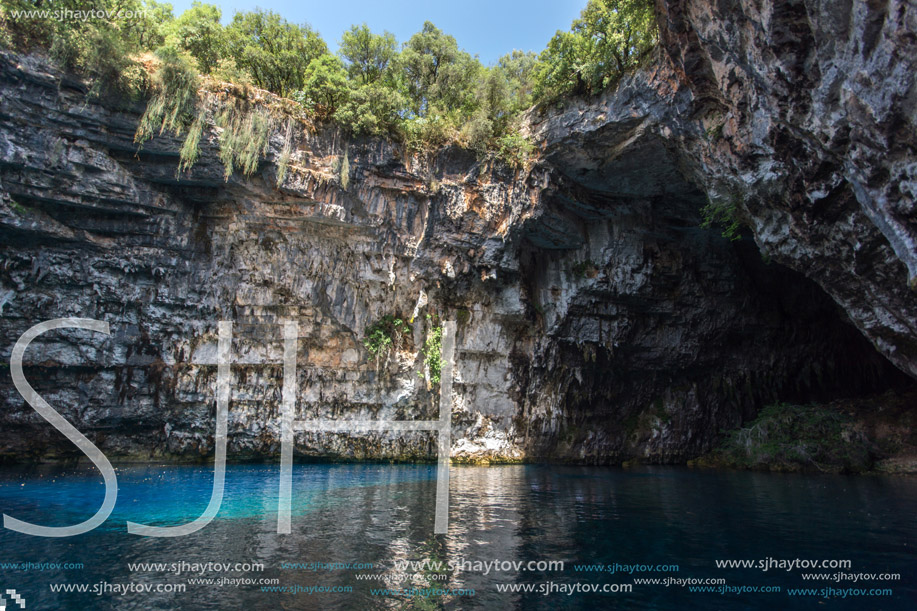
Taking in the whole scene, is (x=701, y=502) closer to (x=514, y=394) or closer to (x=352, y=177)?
(x=514, y=394)

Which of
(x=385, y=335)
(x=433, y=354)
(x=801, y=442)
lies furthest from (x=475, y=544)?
(x=801, y=442)

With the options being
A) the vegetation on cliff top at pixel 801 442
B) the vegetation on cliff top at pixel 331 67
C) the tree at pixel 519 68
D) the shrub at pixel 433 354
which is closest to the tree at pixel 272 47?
the vegetation on cliff top at pixel 331 67

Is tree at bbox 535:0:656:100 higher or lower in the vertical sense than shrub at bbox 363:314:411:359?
higher

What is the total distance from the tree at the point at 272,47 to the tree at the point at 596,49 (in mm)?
9331

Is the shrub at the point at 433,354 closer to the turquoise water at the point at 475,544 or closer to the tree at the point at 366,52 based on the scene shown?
the turquoise water at the point at 475,544

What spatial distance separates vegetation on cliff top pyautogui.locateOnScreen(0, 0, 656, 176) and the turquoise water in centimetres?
1209

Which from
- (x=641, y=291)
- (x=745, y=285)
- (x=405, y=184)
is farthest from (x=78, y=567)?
(x=745, y=285)

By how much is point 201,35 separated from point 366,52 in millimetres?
6120

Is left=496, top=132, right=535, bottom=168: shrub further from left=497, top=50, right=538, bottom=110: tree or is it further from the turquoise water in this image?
the turquoise water

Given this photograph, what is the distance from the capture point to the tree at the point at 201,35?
17.4 m

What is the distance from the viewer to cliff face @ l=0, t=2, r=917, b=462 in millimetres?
16438

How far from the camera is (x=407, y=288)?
69.3 ft

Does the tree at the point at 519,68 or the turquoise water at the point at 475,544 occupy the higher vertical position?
the tree at the point at 519,68

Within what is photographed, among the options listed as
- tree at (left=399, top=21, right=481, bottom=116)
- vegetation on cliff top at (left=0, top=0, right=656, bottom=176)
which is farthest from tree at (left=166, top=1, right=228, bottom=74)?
tree at (left=399, top=21, right=481, bottom=116)
